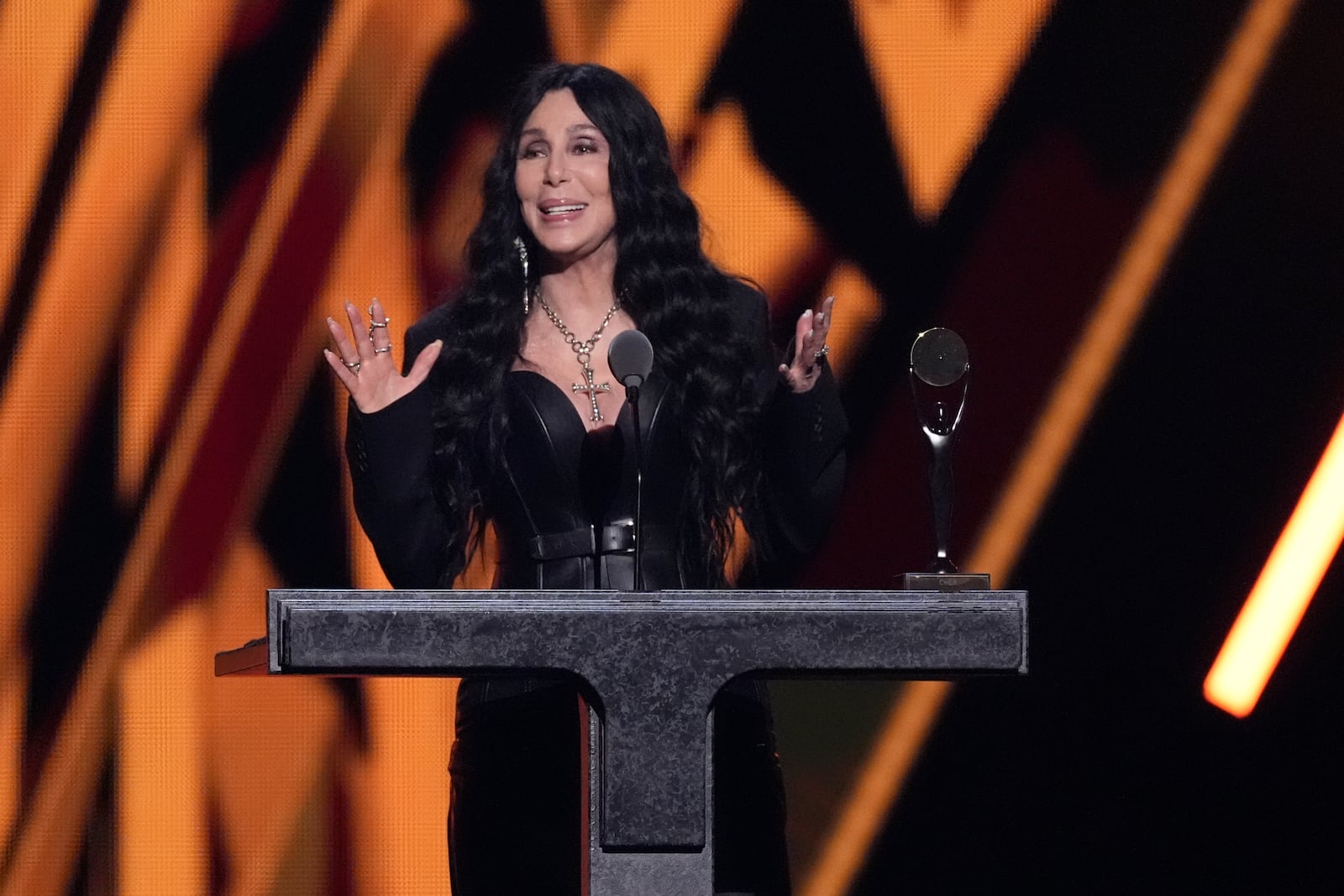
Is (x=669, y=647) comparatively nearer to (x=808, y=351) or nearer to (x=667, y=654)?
(x=667, y=654)

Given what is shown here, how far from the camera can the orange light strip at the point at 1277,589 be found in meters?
3.07

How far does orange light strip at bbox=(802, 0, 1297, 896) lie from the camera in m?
3.08

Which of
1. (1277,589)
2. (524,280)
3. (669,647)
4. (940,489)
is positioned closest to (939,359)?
(940,489)

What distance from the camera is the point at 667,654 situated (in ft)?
4.46

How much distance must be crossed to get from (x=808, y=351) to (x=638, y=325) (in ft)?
1.37

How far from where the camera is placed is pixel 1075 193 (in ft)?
10.2

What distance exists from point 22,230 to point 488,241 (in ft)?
4.01

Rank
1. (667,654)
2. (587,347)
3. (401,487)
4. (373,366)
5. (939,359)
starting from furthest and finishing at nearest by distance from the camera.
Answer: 1. (587,347)
2. (401,487)
3. (373,366)
4. (939,359)
5. (667,654)

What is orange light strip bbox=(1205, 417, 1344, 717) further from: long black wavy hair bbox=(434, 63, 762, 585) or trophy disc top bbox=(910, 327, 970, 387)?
trophy disc top bbox=(910, 327, 970, 387)

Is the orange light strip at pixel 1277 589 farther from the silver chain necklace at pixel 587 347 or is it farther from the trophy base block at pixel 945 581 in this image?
the trophy base block at pixel 945 581

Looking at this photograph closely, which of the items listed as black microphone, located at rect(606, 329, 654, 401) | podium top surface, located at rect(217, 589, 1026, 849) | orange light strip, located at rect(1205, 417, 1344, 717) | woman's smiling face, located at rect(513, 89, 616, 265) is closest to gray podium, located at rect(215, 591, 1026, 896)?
podium top surface, located at rect(217, 589, 1026, 849)

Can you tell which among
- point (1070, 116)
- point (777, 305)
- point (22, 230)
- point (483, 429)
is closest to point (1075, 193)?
point (1070, 116)

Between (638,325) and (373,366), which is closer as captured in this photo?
(373,366)

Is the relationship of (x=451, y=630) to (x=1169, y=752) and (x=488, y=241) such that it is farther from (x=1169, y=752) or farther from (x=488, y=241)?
(x=1169, y=752)
